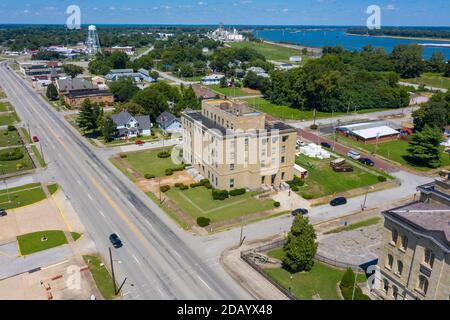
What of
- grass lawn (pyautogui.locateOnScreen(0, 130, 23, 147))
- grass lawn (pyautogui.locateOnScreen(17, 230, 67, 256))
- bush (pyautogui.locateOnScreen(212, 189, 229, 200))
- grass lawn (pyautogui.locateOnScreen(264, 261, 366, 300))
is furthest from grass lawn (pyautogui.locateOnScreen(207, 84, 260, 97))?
grass lawn (pyautogui.locateOnScreen(264, 261, 366, 300))

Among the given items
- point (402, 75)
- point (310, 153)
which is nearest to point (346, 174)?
point (310, 153)

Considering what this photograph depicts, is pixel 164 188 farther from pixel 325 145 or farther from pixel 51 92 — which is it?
pixel 51 92

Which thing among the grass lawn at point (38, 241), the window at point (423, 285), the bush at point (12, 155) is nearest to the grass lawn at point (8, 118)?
the bush at point (12, 155)

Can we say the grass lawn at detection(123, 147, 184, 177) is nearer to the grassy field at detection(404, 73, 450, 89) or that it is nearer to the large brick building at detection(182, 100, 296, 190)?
the large brick building at detection(182, 100, 296, 190)

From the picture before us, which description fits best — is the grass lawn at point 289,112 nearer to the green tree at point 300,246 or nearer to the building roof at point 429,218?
the green tree at point 300,246

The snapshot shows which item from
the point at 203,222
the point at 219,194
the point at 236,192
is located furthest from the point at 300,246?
the point at 236,192
